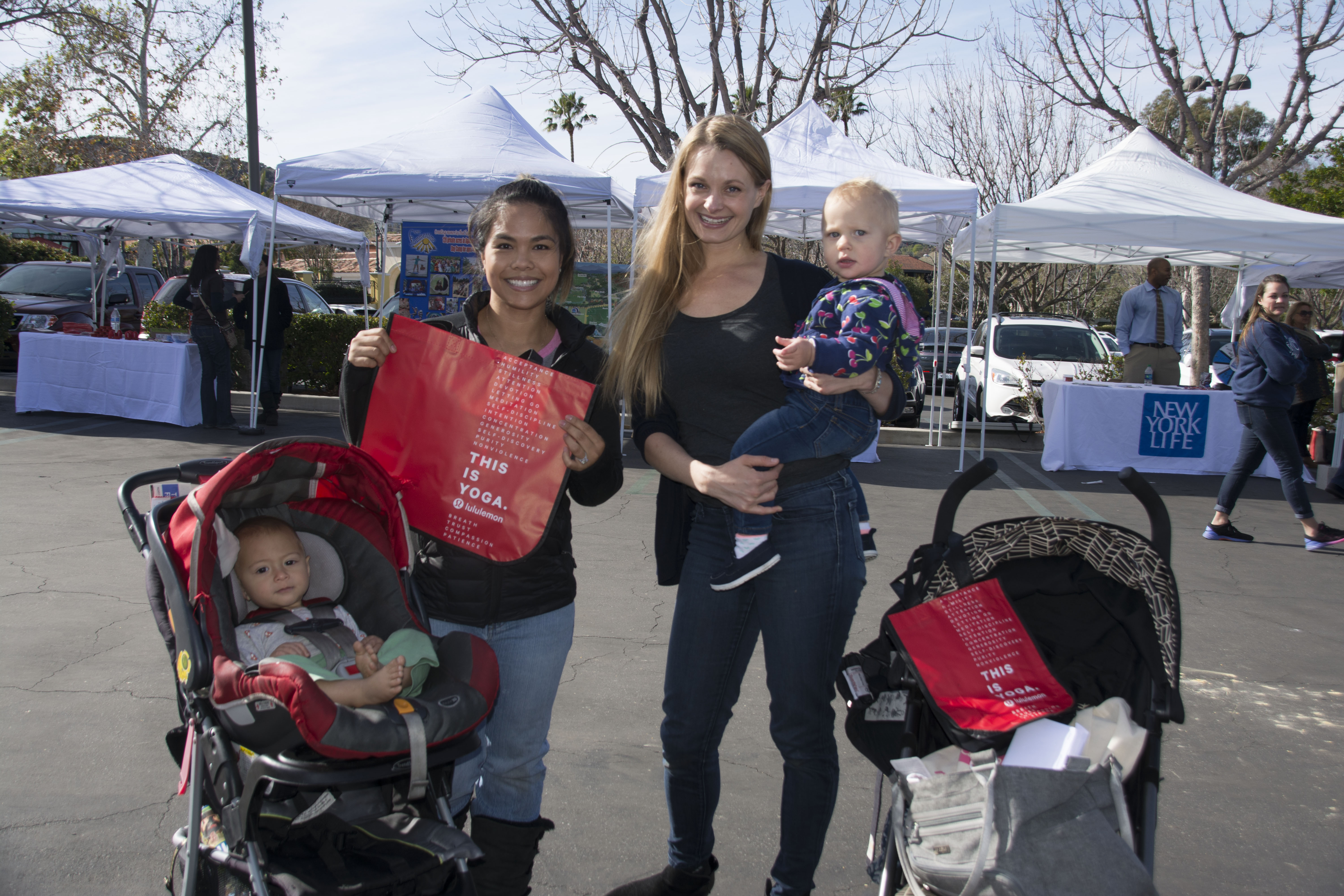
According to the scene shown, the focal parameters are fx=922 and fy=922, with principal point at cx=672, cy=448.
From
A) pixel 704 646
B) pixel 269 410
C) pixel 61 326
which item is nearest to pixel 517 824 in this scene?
pixel 704 646

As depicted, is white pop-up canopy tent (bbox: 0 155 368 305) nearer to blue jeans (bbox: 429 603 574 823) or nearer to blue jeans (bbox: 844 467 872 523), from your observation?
blue jeans (bbox: 429 603 574 823)

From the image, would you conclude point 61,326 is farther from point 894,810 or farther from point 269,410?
point 894,810

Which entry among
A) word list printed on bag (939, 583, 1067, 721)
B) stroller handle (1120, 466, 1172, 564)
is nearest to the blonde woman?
word list printed on bag (939, 583, 1067, 721)

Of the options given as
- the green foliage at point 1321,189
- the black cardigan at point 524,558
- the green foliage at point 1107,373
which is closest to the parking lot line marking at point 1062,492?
the green foliage at point 1107,373

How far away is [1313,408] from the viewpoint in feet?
37.8

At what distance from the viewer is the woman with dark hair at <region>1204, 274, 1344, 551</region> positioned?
669 cm

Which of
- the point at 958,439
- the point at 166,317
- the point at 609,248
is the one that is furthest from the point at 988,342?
the point at 166,317

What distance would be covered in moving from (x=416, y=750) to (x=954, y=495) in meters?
1.45

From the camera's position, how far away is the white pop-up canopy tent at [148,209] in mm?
11156

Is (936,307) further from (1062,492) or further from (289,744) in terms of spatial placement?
(289,744)

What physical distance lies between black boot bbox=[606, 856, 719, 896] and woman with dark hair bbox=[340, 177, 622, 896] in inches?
13.5

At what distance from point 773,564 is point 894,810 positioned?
24.4 inches

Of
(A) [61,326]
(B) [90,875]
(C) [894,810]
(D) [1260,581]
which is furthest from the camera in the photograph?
(A) [61,326]

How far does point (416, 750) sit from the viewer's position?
6.12 feet
